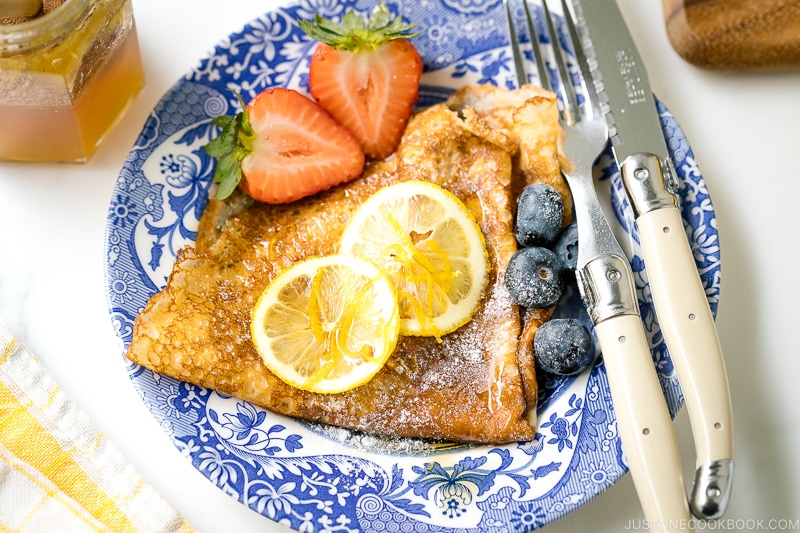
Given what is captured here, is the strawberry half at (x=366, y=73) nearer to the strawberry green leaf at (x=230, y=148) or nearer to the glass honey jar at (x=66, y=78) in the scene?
the strawberry green leaf at (x=230, y=148)

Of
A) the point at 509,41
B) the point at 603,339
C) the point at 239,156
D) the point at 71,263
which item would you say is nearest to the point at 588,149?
the point at 509,41

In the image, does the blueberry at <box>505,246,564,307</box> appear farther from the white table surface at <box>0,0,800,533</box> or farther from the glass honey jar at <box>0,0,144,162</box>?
the glass honey jar at <box>0,0,144,162</box>

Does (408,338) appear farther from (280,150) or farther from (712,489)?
(712,489)

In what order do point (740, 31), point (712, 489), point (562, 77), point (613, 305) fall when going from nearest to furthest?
point (712, 489)
point (613, 305)
point (562, 77)
point (740, 31)

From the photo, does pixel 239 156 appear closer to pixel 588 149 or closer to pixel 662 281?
pixel 588 149

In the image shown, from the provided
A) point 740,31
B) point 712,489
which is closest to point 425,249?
point 712,489

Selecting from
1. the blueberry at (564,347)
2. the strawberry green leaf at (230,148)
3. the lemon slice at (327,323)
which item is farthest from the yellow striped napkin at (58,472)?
the blueberry at (564,347)
